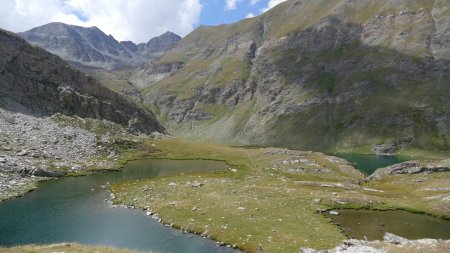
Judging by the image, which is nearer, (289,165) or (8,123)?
(289,165)

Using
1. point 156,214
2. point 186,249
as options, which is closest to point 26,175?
point 156,214

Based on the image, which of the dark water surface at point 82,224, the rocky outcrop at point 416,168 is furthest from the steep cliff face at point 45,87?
the rocky outcrop at point 416,168

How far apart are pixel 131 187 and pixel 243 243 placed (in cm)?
4174

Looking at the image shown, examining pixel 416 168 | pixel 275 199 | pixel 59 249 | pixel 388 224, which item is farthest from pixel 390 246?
pixel 416 168

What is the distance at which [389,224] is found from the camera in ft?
184

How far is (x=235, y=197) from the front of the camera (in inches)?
2662

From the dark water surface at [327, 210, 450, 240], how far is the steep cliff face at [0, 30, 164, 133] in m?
122

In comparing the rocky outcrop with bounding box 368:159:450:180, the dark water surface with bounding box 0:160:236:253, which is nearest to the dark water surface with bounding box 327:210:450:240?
the dark water surface with bounding box 0:160:236:253

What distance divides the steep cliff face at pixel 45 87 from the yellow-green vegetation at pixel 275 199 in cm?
8462

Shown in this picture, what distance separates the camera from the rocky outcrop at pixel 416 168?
94375 millimetres

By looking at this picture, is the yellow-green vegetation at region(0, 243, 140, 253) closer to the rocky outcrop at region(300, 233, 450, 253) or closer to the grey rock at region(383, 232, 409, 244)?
the rocky outcrop at region(300, 233, 450, 253)

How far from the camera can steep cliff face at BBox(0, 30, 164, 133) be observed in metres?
151

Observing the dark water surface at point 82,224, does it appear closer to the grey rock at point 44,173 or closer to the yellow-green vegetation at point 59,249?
the grey rock at point 44,173

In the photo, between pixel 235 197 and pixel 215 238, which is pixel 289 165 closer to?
pixel 235 197
